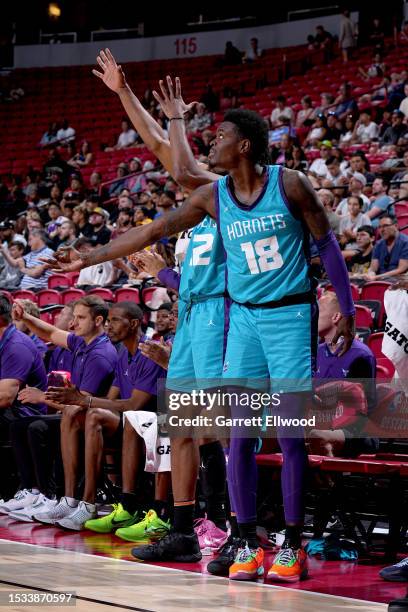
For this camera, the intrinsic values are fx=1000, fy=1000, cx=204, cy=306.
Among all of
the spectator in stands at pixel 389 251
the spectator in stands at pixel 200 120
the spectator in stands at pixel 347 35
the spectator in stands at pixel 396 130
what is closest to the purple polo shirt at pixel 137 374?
the spectator in stands at pixel 389 251

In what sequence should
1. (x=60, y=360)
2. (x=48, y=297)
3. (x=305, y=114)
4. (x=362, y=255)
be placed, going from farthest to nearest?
(x=305, y=114), (x=48, y=297), (x=362, y=255), (x=60, y=360)

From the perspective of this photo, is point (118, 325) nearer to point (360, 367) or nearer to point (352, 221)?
point (360, 367)

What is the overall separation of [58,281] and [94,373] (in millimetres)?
6147

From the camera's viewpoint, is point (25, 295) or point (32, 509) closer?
point (32, 509)

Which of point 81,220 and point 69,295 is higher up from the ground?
point 81,220

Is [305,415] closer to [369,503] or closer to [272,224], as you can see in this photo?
[272,224]

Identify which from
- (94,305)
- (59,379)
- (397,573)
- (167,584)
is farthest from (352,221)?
(167,584)

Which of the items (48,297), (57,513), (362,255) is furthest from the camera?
(48,297)

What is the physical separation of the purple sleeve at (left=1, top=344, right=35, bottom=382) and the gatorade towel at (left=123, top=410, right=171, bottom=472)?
1.25m

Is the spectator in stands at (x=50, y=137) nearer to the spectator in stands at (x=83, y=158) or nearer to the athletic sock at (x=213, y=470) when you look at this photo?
the spectator in stands at (x=83, y=158)

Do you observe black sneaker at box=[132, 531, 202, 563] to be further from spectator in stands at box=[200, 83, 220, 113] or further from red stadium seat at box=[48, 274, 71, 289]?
spectator in stands at box=[200, 83, 220, 113]

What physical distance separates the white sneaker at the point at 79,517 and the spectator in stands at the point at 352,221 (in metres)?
5.03

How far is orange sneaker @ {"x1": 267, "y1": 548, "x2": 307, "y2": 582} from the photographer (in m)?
4.04

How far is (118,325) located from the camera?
6023 mm
